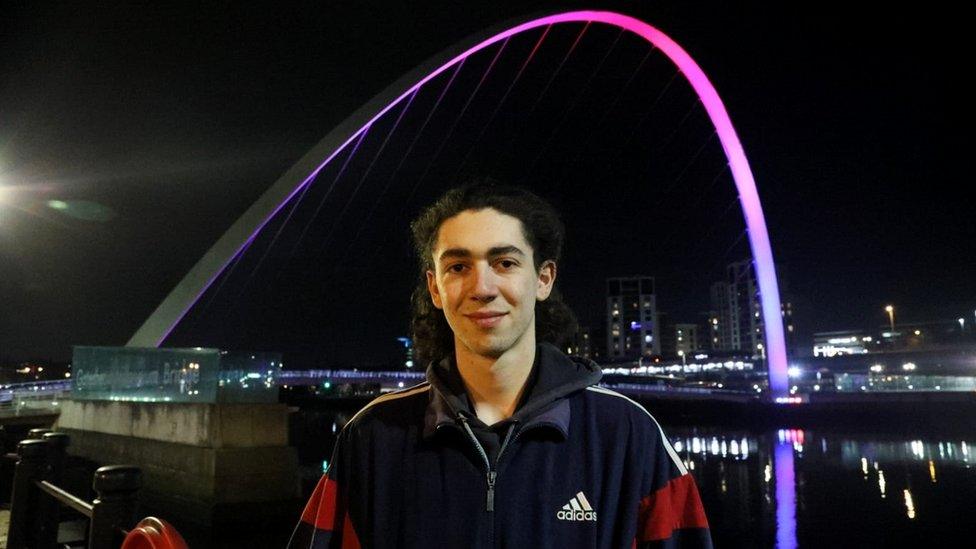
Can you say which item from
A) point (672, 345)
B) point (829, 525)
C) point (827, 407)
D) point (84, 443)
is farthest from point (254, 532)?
point (672, 345)

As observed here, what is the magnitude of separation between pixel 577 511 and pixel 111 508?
8.06 feet

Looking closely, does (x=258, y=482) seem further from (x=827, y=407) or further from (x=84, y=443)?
(x=827, y=407)

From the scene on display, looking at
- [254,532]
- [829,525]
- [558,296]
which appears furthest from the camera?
[829,525]

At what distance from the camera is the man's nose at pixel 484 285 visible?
6.02 ft

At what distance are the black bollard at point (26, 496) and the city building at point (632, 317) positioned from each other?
135m

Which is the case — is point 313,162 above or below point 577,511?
above

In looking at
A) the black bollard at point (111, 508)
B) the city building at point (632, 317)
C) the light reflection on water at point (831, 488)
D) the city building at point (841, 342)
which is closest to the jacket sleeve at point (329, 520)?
the black bollard at point (111, 508)

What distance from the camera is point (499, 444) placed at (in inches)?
69.7

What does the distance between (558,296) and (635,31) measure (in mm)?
34654

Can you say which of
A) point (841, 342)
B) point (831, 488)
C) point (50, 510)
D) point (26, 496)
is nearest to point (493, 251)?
point (50, 510)

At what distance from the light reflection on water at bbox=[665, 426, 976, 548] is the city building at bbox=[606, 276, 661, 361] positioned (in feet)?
369

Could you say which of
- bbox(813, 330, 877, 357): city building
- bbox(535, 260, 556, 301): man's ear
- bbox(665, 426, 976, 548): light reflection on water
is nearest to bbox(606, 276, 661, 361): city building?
bbox(813, 330, 877, 357): city building

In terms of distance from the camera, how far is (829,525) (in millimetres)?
12562

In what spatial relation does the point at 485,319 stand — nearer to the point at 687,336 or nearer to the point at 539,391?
the point at 539,391
